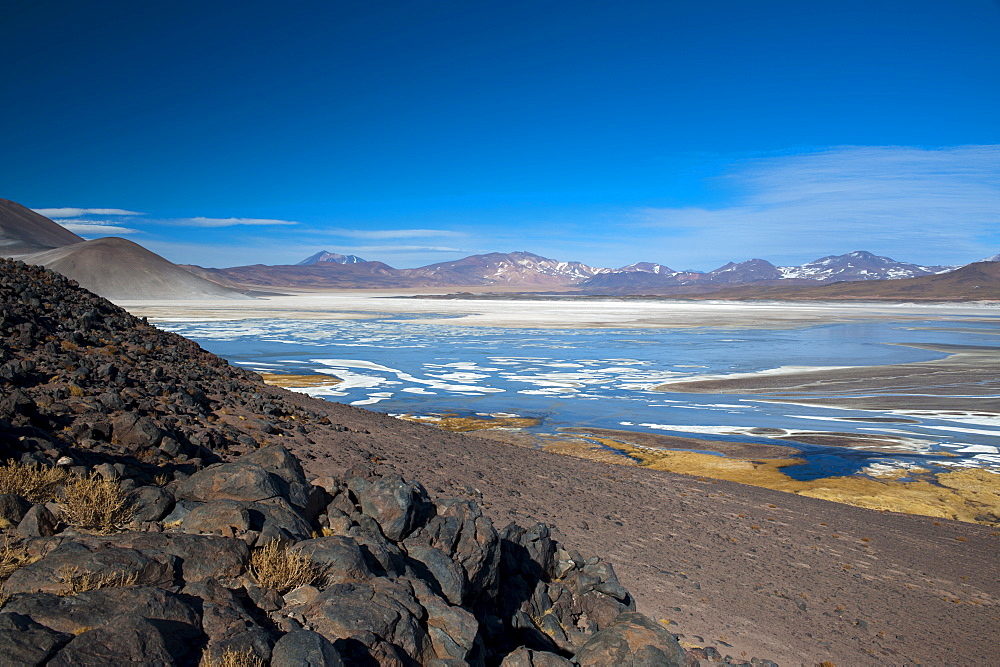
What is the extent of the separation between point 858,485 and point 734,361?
1847 centimetres

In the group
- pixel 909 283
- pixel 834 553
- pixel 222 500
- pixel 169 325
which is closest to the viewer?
pixel 222 500

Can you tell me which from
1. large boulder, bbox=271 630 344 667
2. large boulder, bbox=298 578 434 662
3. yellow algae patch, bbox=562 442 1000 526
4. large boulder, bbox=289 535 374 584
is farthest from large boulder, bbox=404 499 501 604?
yellow algae patch, bbox=562 442 1000 526

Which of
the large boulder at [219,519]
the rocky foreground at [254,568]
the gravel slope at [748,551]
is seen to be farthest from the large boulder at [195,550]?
the gravel slope at [748,551]

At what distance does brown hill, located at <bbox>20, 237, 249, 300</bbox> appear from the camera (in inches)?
4301

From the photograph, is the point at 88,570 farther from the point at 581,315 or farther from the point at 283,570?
the point at 581,315

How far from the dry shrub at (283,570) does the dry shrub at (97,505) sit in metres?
1.14

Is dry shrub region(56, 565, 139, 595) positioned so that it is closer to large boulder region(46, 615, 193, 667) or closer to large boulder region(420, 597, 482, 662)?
large boulder region(46, 615, 193, 667)

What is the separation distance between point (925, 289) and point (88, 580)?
→ 178 meters

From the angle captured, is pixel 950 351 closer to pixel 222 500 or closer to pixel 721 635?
pixel 721 635

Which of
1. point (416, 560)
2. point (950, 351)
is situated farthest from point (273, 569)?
point (950, 351)

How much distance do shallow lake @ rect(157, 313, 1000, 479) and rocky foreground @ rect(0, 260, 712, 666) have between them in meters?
8.51

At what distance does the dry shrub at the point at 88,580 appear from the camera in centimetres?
359

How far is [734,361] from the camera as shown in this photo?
96.0 ft

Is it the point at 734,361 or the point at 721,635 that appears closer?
the point at 721,635
